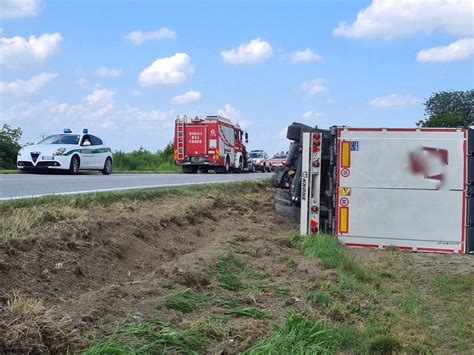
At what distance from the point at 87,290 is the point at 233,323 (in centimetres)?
140

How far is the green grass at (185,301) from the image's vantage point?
455 cm

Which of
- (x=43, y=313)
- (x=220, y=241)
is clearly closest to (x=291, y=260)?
(x=220, y=241)

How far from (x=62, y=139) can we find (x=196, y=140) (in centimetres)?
1138

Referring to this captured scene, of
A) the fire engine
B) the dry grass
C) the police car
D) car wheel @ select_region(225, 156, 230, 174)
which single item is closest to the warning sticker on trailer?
the dry grass

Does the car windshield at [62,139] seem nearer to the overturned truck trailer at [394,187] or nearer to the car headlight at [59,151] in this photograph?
the car headlight at [59,151]

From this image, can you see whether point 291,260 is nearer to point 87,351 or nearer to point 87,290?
point 87,290

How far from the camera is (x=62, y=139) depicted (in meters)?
21.0

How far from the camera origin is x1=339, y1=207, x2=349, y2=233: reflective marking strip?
9289 mm

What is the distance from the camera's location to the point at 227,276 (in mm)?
5848

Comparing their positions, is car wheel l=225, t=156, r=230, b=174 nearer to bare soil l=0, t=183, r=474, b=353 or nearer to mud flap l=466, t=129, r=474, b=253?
bare soil l=0, t=183, r=474, b=353

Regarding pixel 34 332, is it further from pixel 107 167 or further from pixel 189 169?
pixel 189 169

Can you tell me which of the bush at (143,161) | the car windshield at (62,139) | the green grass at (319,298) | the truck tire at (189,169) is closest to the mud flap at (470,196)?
the green grass at (319,298)

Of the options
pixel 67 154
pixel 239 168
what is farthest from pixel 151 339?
pixel 239 168

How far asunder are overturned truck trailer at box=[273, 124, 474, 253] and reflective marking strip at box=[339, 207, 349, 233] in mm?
16
